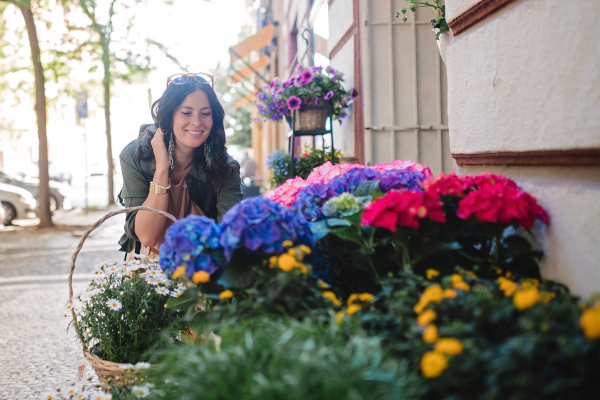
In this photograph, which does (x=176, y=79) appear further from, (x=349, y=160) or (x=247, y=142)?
(x=247, y=142)

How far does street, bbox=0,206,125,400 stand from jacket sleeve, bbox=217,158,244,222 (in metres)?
1.05

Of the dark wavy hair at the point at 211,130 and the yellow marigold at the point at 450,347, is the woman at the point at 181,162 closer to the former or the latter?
the dark wavy hair at the point at 211,130

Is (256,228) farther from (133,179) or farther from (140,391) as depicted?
(133,179)

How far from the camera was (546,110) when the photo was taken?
1.95 m

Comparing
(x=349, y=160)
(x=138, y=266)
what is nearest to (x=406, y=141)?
(x=349, y=160)

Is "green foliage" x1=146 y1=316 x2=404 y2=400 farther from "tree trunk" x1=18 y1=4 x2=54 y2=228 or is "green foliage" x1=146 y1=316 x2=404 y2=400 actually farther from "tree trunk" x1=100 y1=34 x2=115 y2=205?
"tree trunk" x1=100 y1=34 x2=115 y2=205

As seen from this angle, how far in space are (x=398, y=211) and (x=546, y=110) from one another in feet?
2.09

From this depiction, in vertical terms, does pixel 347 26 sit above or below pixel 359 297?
above

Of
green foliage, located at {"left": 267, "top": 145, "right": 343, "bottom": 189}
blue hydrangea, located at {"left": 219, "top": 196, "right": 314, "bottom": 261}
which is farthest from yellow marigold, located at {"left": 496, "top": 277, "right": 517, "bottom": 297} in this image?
green foliage, located at {"left": 267, "top": 145, "right": 343, "bottom": 189}

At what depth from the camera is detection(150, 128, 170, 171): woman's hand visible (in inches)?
123

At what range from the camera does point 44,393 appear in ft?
10.1

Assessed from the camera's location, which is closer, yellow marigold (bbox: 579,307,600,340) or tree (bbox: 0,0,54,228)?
yellow marigold (bbox: 579,307,600,340)

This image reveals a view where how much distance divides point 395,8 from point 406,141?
4.01 feet

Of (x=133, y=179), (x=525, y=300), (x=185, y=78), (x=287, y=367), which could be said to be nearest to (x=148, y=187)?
(x=133, y=179)
